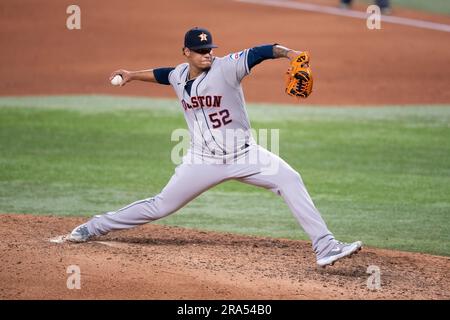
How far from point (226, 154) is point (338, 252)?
118cm

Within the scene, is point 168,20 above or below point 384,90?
above

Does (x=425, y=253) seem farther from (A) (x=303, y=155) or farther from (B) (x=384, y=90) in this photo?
(B) (x=384, y=90)

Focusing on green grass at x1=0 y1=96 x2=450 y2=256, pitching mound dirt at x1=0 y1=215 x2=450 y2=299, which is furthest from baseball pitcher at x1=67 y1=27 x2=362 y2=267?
green grass at x1=0 y1=96 x2=450 y2=256

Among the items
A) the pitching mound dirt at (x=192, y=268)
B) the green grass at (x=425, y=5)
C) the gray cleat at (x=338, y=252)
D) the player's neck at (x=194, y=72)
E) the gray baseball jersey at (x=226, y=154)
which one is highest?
the green grass at (x=425, y=5)

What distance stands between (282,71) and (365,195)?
841 centimetres

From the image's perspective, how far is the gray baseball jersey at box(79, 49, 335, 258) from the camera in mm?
7062

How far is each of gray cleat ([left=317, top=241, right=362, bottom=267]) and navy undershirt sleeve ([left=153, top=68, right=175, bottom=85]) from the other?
1.99 metres

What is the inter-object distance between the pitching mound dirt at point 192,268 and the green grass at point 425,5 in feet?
54.7

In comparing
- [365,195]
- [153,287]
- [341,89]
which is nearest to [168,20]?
[341,89]

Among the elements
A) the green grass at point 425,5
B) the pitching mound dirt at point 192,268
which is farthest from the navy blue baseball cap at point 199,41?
the green grass at point 425,5

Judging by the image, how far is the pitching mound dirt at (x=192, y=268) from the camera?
21.0 ft

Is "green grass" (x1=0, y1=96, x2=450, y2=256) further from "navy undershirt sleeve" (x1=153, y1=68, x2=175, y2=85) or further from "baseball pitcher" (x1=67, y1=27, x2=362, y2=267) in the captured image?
"navy undershirt sleeve" (x1=153, y1=68, x2=175, y2=85)

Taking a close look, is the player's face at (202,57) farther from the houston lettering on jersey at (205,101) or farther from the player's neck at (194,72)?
the houston lettering on jersey at (205,101)

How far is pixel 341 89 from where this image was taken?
17.1 meters
